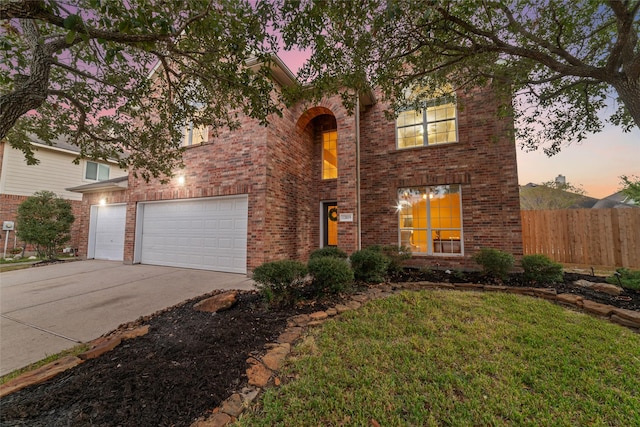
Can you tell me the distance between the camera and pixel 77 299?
15.0 feet

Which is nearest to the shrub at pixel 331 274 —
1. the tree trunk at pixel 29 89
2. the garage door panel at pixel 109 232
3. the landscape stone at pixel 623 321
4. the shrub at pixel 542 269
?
the landscape stone at pixel 623 321

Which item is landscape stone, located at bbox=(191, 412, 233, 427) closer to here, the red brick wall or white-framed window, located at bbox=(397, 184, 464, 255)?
the red brick wall

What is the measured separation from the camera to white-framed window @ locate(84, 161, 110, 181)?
A: 13.0m

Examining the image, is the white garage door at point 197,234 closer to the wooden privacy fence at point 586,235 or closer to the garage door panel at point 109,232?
the garage door panel at point 109,232

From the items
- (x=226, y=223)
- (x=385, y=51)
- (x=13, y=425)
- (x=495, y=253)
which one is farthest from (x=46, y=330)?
(x=495, y=253)

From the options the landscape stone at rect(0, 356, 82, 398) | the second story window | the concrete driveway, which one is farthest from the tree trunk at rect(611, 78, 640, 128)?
the landscape stone at rect(0, 356, 82, 398)

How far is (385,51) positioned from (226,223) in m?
5.95

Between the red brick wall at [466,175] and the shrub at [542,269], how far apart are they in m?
1.53

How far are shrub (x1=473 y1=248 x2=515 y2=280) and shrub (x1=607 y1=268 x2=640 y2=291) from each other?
5.62 ft

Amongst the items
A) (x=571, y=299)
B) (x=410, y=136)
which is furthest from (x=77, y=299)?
(x=410, y=136)

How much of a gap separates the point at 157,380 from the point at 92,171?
1681cm

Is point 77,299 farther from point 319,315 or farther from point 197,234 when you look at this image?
point 319,315

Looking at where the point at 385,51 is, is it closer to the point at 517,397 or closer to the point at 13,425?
the point at 517,397

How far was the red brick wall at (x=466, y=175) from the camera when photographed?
6527 millimetres
